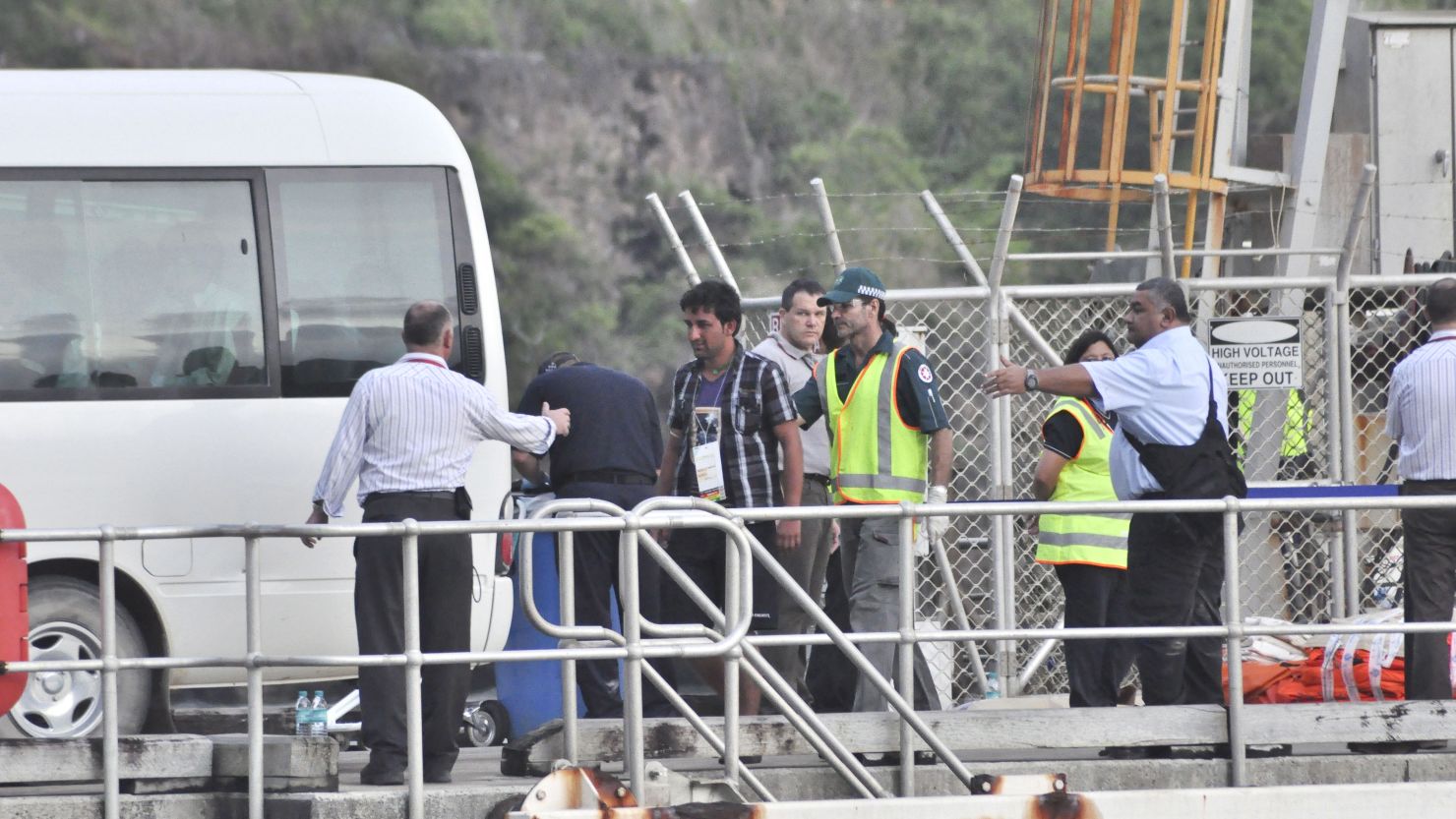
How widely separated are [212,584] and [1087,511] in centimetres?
383

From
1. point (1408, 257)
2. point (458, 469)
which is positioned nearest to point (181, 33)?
point (1408, 257)

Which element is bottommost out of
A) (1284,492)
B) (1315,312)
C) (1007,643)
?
(1007,643)

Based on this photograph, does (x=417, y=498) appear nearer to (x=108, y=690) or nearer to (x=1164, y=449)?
(x=108, y=690)

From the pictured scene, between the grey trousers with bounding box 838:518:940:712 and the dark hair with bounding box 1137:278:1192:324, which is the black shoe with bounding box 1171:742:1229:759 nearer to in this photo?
the grey trousers with bounding box 838:518:940:712

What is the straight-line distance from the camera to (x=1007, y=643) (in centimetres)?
976

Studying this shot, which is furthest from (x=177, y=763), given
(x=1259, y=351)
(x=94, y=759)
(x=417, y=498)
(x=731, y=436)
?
(x=1259, y=351)

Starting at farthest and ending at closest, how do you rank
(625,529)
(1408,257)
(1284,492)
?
1. (1408,257)
2. (1284,492)
3. (625,529)

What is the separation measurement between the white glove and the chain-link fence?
127 cm

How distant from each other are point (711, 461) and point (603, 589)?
0.67 metres

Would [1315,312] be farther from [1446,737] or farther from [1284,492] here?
[1446,737]

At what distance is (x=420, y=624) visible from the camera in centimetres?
691

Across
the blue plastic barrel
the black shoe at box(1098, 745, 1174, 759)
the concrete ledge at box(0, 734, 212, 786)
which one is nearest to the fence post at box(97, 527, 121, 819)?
the concrete ledge at box(0, 734, 212, 786)

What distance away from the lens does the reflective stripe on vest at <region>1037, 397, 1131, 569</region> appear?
27.6ft

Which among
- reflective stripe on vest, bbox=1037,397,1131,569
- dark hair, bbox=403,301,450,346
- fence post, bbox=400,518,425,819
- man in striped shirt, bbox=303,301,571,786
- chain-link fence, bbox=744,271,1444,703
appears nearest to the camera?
fence post, bbox=400,518,425,819
